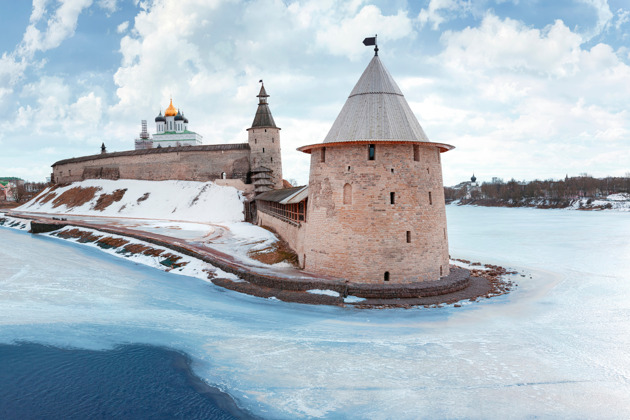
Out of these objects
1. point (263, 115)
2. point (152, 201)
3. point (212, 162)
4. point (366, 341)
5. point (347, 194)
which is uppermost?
point (263, 115)

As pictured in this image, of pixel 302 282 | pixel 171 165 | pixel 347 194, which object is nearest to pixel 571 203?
pixel 171 165

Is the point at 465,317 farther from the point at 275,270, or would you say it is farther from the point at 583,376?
the point at 275,270

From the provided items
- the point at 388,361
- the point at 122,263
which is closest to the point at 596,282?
the point at 388,361

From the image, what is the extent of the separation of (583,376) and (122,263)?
17.5 metres

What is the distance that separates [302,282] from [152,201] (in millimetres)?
27970

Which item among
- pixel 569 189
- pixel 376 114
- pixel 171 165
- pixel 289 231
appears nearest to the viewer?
pixel 376 114

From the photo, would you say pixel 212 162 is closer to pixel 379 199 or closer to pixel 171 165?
pixel 171 165

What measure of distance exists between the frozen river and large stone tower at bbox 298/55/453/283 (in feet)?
6.02

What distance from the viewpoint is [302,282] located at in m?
12.9

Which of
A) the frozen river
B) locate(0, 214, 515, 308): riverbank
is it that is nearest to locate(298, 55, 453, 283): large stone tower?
locate(0, 214, 515, 308): riverbank

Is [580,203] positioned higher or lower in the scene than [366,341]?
higher

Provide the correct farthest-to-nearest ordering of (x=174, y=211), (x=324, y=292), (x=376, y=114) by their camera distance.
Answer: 1. (x=174, y=211)
2. (x=376, y=114)
3. (x=324, y=292)

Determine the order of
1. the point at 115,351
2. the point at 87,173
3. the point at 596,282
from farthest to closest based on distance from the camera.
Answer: the point at 87,173 < the point at 596,282 < the point at 115,351

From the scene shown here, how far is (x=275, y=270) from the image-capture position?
49.3 ft
